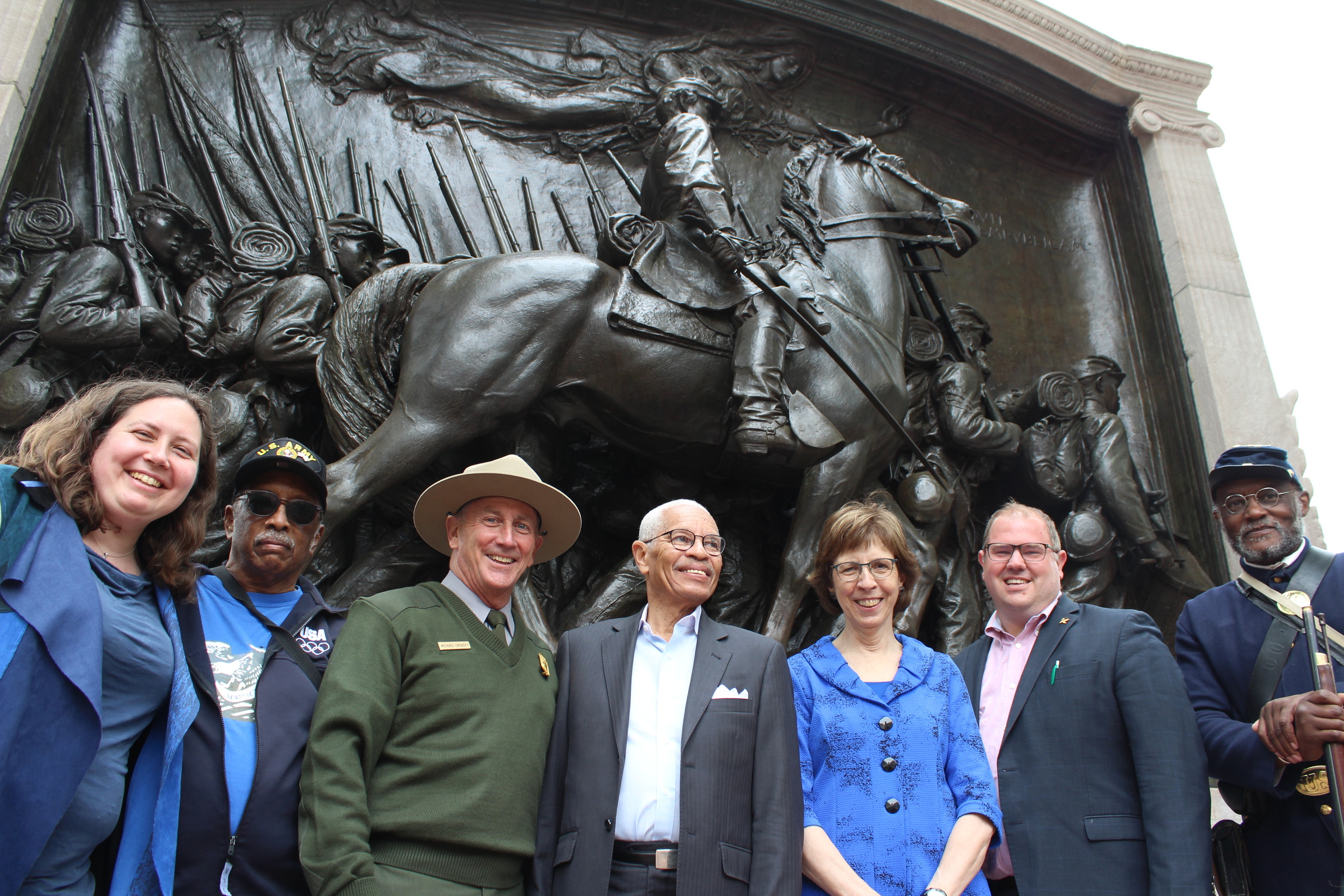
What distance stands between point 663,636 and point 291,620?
957 mm

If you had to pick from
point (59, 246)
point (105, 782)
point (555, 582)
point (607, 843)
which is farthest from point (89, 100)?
point (607, 843)

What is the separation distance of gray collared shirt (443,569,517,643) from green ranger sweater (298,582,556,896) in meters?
0.06

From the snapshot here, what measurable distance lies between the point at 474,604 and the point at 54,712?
93 centimetres

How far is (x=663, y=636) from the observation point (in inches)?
96.5

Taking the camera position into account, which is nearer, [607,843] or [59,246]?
[607,843]

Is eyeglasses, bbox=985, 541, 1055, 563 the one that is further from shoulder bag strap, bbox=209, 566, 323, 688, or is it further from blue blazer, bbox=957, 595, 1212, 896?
shoulder bag strap, bbox=209, 566, 323, 688

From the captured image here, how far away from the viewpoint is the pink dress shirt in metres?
2.64

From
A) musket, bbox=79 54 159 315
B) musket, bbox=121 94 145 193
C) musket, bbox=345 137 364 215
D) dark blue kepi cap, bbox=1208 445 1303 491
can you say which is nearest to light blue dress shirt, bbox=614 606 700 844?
dark blue kepi cap, bbox=1208 445 1303 491

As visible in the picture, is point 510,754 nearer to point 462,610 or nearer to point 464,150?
point 462,610

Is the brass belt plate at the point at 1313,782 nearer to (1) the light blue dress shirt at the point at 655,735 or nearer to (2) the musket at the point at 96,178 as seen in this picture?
(1) the light blue dress shirt at the point at 655,735

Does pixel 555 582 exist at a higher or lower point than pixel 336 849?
higher

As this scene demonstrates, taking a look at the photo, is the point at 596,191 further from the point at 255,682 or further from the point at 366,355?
the point at 255,682

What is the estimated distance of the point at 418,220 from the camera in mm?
6586

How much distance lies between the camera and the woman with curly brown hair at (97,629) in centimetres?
171
